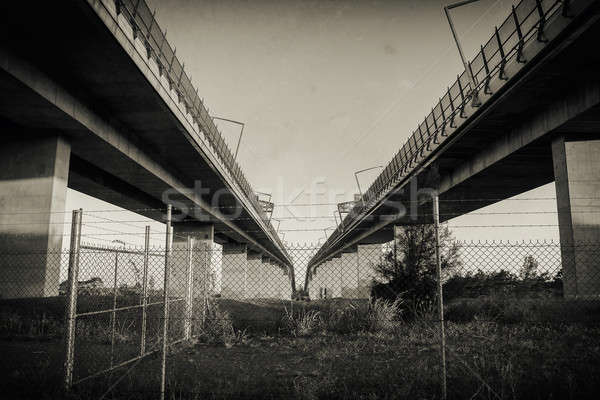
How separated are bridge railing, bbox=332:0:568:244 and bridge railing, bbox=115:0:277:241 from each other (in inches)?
370

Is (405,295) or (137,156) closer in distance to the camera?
(405,295)

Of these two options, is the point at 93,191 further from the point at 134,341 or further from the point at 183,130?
the point at 134,341

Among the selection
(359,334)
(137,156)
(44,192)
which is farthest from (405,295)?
(44,192)

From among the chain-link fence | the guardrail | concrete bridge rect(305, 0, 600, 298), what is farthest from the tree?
the guardrail

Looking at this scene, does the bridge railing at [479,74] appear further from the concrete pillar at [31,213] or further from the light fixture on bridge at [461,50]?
the concrete pillar at [31,213]

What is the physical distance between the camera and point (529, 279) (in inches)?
890

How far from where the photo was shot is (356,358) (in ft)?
30.2

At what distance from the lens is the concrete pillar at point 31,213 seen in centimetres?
1591

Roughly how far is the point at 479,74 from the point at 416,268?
22.2 feet

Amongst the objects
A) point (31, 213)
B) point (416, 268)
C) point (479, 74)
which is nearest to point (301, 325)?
point (416, 268)

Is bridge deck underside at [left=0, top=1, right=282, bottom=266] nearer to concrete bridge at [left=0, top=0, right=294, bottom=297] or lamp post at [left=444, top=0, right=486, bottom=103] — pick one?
concrete bridge at [left=0, top=0, right=294, bottom=297]

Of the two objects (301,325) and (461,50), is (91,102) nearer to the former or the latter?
(301,325)

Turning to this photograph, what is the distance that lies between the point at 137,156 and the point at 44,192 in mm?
3746

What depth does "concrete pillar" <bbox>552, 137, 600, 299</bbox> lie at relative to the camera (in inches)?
630
